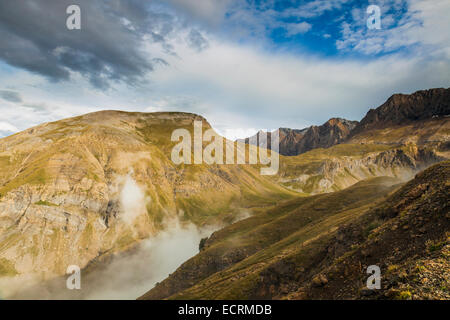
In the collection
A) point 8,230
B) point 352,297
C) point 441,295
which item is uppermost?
point 441,295

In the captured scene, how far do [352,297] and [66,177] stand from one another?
8827 inches

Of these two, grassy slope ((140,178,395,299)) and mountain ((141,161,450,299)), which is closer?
mountain ((141,161,450,299))

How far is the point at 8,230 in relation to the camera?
168 m

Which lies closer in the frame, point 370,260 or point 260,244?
point 370,260

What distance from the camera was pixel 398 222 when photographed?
25359 millimetres

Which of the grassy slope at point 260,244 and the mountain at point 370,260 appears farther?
the grassy slope at point 260,244

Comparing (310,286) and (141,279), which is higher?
(310,286)

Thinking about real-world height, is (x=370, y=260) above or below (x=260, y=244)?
above
